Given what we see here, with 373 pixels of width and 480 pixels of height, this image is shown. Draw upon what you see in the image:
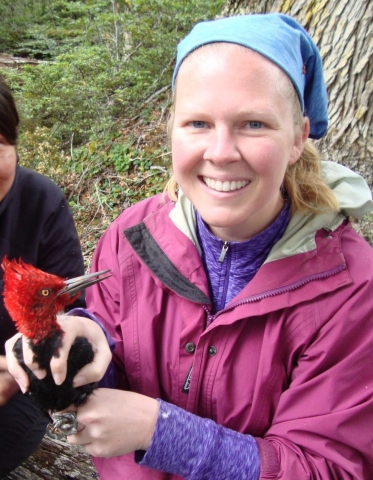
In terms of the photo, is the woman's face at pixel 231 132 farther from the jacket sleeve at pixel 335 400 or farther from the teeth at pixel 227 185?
the jacket sleeve at pixel 335 400

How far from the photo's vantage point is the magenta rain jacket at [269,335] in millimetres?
1546

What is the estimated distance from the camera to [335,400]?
1544mm

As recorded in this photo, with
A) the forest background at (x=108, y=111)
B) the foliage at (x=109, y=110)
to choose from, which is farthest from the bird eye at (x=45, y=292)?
the foliage at (x=109, y=110)

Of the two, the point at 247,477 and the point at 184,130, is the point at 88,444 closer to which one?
the point at 247,477

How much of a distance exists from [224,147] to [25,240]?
1749 millimetres

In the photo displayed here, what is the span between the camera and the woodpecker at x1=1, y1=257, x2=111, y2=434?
1.73 m

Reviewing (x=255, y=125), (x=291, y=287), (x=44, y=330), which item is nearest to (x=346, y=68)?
(x=255, y=125)

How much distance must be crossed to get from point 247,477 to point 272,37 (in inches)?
65.3

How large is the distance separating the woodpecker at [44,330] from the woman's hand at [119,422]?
0.39 feet

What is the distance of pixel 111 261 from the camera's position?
6.63 ft

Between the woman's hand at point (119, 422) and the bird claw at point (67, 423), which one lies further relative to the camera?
the bird claw at point (67, 423)

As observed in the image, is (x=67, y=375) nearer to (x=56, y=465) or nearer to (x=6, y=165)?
(x=6, y=165)

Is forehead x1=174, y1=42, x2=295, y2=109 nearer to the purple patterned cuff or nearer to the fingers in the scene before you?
the fingers

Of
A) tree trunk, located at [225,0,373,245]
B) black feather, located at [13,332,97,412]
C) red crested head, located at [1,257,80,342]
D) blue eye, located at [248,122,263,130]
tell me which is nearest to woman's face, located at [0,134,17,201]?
red crested head, located at [1,257,80,342]
